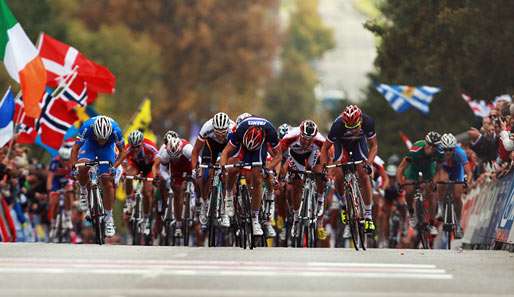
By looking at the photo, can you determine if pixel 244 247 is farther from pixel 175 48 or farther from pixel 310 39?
pixel 310 39

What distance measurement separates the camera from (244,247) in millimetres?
20500

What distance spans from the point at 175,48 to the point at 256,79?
485 cm

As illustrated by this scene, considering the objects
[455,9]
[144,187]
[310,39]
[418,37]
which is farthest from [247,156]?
[310,39]

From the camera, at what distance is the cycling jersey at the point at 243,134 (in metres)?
21.5

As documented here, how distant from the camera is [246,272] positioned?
50.3 ft

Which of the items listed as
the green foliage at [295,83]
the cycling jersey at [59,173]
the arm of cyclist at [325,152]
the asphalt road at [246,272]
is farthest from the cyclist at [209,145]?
the green foliage at [295,83]

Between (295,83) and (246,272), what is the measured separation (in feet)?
312

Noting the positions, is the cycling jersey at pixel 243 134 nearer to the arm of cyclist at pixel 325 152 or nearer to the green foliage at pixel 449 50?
the arm of cyclist at pixel 325 152

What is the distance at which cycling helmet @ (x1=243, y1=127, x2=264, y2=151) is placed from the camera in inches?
839

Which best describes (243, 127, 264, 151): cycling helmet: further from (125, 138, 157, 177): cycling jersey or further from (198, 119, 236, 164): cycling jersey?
(125, 138, 157, 177): cycling jersey

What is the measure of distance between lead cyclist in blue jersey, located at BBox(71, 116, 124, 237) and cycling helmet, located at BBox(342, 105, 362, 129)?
3376mm

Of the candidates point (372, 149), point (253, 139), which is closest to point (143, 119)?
point (253, 139)

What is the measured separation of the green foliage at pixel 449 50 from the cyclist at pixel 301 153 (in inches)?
289

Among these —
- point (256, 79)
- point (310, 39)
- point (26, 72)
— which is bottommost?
point (26, 72)
